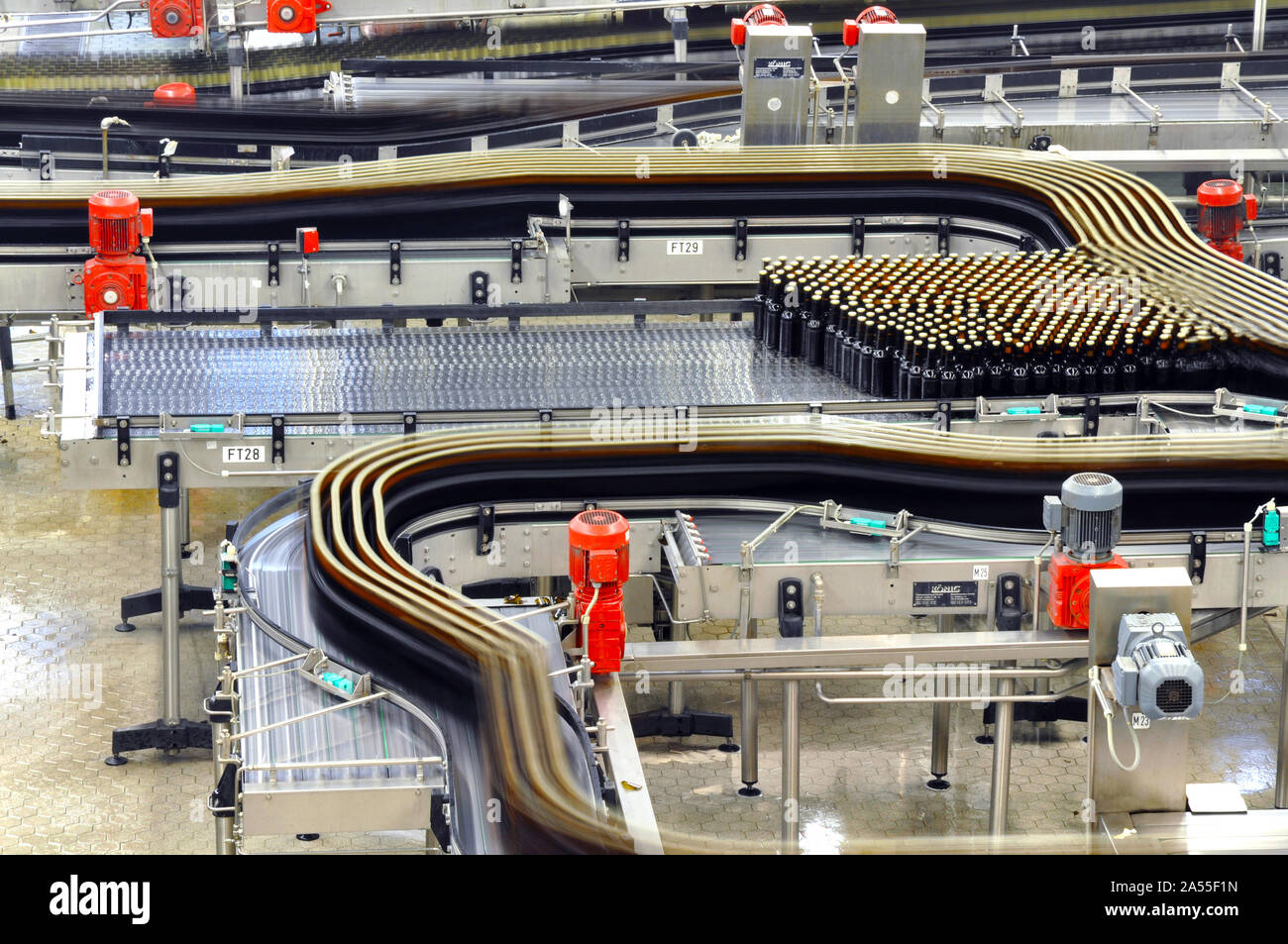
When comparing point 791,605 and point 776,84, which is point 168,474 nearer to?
point 791,605

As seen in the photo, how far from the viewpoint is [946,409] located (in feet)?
35.0

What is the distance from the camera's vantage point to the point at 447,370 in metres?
11.2

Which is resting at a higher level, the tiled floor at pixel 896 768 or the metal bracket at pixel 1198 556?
the metal bracket at pixel 1198 556

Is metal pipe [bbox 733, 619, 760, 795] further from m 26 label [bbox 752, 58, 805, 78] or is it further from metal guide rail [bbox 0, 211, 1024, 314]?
m 26 label [bbox 752, 58, 805, 78]

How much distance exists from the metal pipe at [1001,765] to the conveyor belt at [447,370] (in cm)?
239

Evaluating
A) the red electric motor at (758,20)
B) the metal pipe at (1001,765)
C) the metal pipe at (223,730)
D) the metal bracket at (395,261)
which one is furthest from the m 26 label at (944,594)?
the red electric motor at (758,20)

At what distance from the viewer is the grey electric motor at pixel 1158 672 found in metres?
6.82

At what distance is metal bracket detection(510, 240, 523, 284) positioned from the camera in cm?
1277

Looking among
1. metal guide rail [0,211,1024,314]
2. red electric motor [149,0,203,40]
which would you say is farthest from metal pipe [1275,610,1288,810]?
red electric motor [149,0,203,40]

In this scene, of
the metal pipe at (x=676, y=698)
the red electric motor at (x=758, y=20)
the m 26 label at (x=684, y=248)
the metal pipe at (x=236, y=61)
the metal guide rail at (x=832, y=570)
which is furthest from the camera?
the metal pipe at (x=236, y=61)

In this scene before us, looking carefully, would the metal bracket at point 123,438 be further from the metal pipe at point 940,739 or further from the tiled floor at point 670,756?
the metal pipe at point 940,739

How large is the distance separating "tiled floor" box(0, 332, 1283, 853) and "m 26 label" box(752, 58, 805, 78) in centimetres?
405

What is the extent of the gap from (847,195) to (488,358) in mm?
3359
